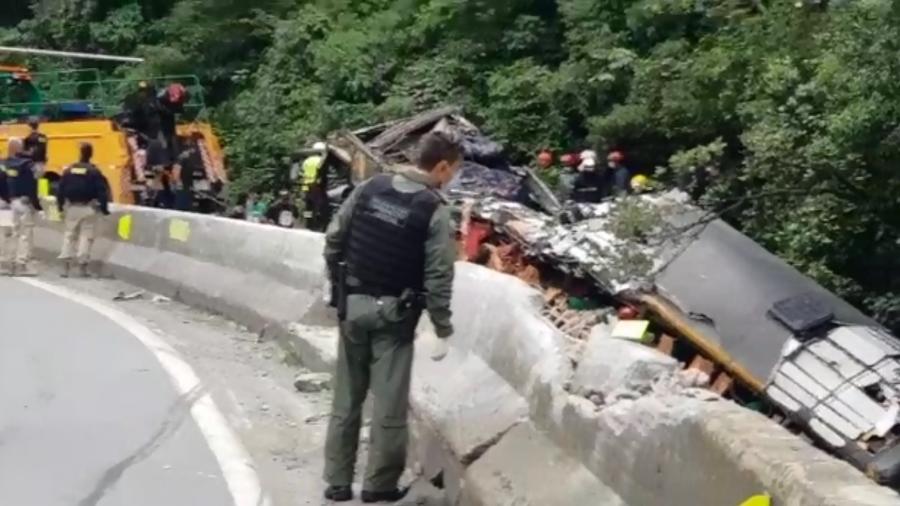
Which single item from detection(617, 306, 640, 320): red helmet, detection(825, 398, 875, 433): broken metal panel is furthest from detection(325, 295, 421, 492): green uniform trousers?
detection(825, 398, 875, 433): broken metal panel

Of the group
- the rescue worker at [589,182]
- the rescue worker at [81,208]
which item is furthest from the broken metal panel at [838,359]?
the rescue worker at [81,208]

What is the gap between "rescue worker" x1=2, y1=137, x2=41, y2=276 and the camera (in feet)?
62.3

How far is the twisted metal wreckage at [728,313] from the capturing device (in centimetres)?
823

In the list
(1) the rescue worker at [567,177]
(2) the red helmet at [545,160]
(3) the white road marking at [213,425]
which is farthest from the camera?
(2) the red helmet at [545,160]

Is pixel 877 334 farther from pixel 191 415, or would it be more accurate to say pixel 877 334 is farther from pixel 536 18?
→ pixel 536 18

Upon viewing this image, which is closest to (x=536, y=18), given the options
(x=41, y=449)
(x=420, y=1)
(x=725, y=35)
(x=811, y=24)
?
(x=420, y=1)

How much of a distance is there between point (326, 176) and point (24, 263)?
4196mm

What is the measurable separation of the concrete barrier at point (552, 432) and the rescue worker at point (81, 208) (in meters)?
6.94

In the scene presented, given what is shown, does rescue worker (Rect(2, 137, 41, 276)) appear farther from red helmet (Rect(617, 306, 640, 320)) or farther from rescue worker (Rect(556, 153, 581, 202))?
red helmet (Rect(617, 306, 640, 320))

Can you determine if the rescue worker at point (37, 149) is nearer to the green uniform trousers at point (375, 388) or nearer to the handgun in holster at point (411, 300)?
the green uniform trousers at point (375, 388)

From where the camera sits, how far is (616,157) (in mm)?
18656

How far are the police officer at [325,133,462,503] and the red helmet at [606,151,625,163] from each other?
11516mm

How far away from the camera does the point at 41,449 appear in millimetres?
8680

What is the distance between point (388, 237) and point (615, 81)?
551 inches
